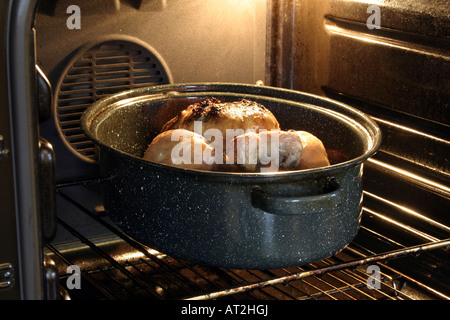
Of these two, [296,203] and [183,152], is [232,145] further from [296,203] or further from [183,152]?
[296,203]

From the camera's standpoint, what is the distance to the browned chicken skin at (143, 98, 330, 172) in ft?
3.61

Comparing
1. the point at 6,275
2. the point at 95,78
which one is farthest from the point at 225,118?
the point at 6,275

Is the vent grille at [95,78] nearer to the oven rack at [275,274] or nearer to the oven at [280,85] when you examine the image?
the oven at [280,85]

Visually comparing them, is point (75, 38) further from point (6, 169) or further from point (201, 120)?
point (6, 169)

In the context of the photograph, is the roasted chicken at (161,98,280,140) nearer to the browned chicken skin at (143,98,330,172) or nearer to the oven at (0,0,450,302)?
the browned chicken skin at (143,98,330,172)

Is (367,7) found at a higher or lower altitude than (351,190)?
higher

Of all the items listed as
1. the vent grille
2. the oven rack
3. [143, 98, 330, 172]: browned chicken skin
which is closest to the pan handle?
[143, 98, 330, 172]: browned chicken skin

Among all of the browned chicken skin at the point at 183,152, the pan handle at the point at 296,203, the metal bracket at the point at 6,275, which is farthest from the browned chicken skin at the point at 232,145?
the metal bracket at the point at 6,275

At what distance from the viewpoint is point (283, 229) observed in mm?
982

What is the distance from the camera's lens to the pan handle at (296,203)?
91 centimetres

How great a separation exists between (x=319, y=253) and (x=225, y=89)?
1.74 ft

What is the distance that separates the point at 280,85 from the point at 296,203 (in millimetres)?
686

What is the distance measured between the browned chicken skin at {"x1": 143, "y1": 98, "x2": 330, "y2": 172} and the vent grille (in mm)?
198
